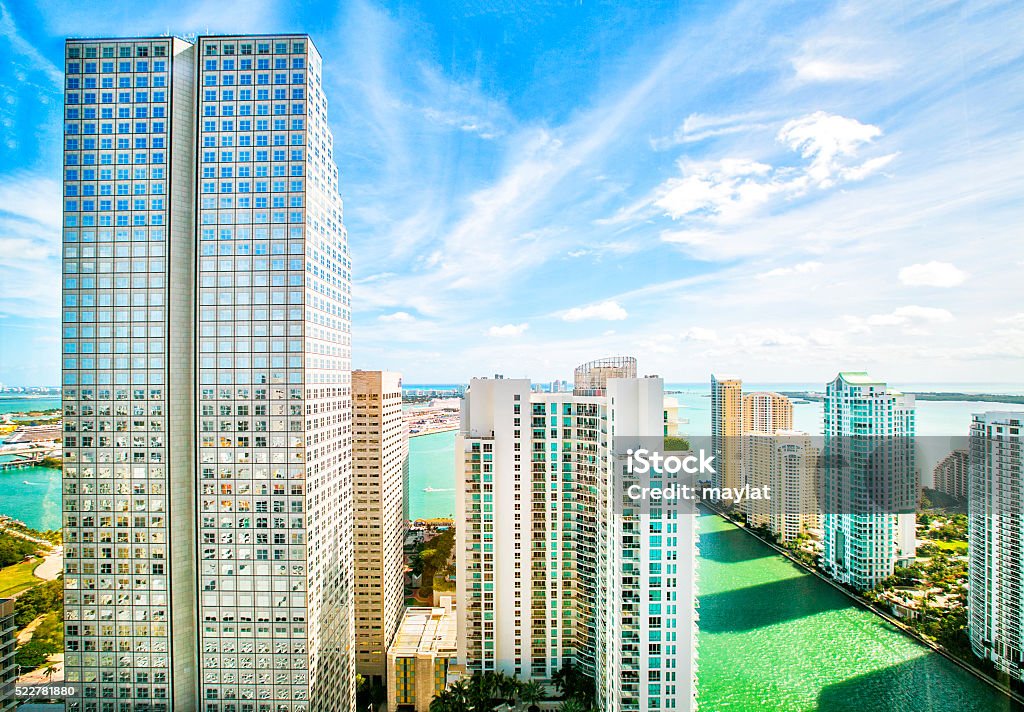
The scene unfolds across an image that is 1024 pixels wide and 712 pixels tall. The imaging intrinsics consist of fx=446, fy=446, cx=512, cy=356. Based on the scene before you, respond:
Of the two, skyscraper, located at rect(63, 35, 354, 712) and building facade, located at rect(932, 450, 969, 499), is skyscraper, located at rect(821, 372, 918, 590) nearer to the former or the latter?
building facade, located at rect(932, 450, 969, 499)

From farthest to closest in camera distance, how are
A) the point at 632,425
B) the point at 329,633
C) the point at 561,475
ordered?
the point at 561,475
the point at 329,633
the point at 632,425

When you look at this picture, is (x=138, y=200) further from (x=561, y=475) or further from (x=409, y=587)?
(x=409, y=587)

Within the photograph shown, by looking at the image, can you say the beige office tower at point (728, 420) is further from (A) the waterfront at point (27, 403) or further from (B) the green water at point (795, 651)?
(A) the waterfront at point (27, 403)

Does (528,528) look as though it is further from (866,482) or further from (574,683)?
(866,482)

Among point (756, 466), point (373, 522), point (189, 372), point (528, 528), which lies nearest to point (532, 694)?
point (528, 528)

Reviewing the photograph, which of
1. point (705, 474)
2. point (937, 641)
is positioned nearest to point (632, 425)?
point (705, 474)

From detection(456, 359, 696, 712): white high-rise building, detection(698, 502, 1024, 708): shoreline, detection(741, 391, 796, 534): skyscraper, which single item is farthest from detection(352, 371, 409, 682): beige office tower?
detection(741, 391, 796, 534): skyscraper
